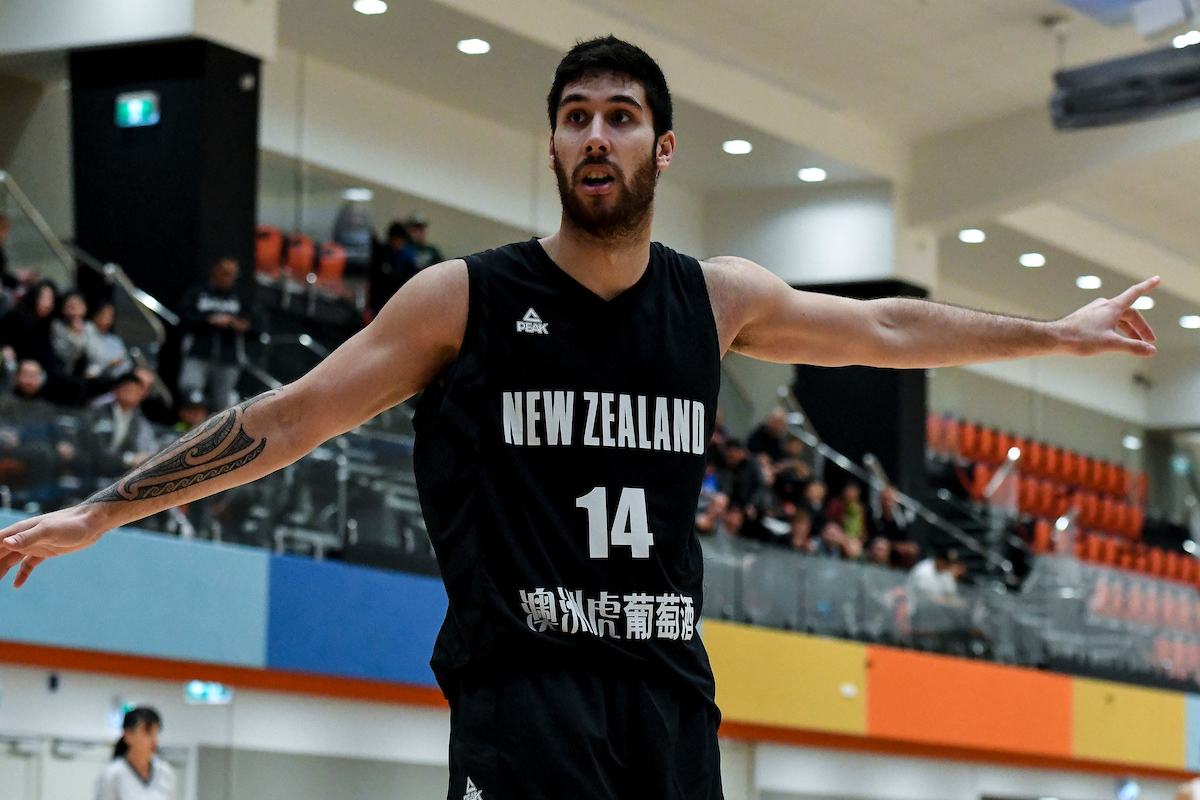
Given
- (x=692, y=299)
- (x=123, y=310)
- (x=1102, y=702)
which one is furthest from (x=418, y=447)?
(x=1102, y=702)

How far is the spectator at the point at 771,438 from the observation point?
16766 millimetres

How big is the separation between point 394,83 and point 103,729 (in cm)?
843

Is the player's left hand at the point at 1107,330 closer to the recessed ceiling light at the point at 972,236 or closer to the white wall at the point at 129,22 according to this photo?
the white wall at the point at 129,22

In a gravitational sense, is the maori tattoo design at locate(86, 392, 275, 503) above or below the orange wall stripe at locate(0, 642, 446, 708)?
above

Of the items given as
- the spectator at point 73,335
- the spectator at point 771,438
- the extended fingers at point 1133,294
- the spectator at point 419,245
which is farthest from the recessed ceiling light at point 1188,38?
the extended fingers at point 1133,294

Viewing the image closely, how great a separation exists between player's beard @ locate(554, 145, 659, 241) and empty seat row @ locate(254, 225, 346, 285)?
11.4m

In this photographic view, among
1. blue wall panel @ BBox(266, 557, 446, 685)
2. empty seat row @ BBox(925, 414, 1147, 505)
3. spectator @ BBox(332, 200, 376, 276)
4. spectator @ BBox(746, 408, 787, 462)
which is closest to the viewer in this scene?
blue wall panel @ BBox(266, 557, 446, 685)

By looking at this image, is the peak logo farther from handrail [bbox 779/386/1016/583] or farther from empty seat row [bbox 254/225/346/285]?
handrail [bbox 779/386/1016/583]

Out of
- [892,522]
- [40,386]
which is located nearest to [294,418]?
[40,386]

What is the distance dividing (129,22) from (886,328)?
11.4 m

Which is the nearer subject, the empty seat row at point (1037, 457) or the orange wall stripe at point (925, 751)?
the orange wall stripe at point (925, 751)

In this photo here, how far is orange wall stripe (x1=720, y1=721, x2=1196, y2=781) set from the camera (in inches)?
603

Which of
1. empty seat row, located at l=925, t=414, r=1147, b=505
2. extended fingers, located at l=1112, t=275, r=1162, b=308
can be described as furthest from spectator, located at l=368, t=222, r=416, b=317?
extended fingers, located at l=1112, t=275, r=1162, b=308

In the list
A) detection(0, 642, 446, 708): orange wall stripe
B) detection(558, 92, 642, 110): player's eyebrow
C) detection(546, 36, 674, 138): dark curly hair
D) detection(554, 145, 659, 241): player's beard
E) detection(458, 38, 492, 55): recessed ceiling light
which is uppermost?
detection(458, 38, 492, 55): recessed ceiling light
